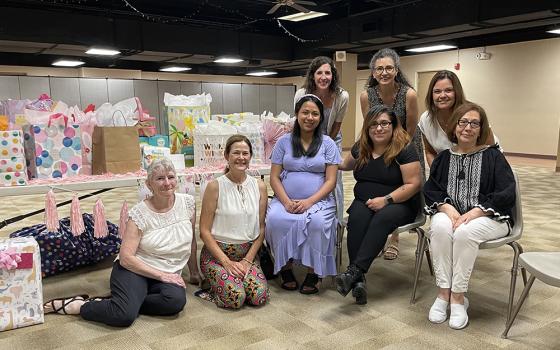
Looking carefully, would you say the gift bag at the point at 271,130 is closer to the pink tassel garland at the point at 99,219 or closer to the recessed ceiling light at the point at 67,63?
the pink tassel garland at the point at 99,219

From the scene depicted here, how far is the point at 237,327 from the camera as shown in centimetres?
229

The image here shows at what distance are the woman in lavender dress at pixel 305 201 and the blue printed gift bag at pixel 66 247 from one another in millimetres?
1287

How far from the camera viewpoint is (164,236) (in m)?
2.47

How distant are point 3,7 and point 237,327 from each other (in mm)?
7052

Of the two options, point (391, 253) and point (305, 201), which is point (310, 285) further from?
point (391, 253)

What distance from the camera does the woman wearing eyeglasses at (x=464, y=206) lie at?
2252 millimetres

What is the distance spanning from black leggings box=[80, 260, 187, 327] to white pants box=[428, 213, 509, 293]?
51.9 inches

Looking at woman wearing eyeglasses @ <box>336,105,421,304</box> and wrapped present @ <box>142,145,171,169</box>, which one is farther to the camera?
wrapped present @ <box>142,145,171,169</box>

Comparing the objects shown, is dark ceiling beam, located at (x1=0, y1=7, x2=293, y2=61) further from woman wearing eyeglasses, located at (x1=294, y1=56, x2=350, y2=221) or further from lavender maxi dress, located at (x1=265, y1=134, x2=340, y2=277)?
lavender maxi dress, located at (x1=265, y1=134, x2=340, y2=277)

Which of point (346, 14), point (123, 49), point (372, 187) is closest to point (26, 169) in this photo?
point (372, 187)

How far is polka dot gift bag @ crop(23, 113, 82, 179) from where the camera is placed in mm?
2709

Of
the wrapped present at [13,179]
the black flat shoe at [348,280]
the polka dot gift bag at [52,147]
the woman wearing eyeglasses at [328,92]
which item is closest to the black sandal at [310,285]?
the black flat shoe at [348,280]

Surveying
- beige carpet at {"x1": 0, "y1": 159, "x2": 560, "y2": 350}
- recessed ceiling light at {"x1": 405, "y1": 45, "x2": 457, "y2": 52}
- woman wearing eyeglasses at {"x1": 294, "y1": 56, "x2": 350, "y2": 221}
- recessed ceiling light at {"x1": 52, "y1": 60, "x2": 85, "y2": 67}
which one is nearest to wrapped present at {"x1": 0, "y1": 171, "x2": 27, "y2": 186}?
beige carpet at {"x1": 0, "y1": 159, "x2": 560, "y2": 350}

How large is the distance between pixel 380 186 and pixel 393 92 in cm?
76
